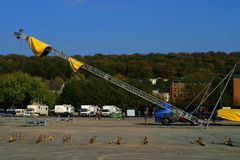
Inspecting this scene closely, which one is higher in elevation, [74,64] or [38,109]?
[74,64]

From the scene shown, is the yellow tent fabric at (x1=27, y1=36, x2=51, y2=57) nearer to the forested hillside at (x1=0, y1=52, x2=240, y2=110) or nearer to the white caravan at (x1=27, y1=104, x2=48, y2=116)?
the forested hillside at (x1=0, y1=52, x2=240, y2=110)

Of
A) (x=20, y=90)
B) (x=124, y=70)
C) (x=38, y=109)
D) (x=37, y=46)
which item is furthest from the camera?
(x=124, y=70)

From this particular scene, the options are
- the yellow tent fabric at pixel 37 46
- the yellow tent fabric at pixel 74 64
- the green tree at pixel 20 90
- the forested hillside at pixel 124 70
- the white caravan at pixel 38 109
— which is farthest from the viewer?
the green tree at pixel 20 90

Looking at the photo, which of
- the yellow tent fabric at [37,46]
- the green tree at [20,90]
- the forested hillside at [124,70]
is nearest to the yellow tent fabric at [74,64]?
the yellow tent fabric at [37,46]

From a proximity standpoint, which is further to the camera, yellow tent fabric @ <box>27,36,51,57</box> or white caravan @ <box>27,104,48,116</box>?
white caravan @ <box>27,104,48,116</box>

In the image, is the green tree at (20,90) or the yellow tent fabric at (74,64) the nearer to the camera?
the yellow tent fabric at (74,64)

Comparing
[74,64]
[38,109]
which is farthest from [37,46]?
[38,109]

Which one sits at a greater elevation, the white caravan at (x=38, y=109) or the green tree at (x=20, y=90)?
the green tree at (x=20, y=90)

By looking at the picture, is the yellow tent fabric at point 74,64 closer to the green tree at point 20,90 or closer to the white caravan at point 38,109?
the white caravan at point 38,109

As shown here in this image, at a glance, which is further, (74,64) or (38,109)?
(38,109)

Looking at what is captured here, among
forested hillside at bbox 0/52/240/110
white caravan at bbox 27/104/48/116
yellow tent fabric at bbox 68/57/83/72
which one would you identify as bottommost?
white caravan at bbox 27/104/48/116

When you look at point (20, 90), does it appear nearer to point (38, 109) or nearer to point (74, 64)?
point (38, 109)

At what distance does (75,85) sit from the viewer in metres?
128

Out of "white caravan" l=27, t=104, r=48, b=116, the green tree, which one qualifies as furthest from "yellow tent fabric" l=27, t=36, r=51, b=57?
the green tree
